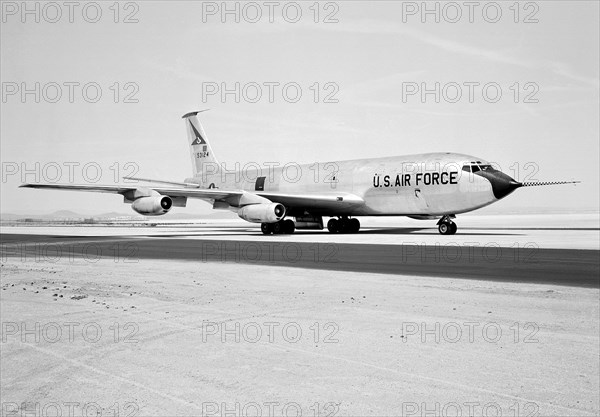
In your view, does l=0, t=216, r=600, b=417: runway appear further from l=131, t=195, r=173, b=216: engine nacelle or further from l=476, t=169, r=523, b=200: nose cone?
l=131, t=195, r=173, b=216: engine nacelle

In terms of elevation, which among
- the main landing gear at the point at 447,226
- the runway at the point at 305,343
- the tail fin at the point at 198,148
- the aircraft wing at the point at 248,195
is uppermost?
the tail fin at the point at 198,148

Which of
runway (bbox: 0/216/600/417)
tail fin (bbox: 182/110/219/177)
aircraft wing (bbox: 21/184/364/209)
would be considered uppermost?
tail fin (bbox: 182/110/219/177)

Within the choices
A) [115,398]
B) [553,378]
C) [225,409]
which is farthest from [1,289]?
[553,378]

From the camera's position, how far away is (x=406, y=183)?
32.6 metres

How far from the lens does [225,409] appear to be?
5156mm

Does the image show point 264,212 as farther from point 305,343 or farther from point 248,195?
point 305,343

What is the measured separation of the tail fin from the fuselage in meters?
10.9

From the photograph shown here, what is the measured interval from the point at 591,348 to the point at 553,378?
1.35m

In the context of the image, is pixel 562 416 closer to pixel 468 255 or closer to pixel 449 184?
pixel 468 255

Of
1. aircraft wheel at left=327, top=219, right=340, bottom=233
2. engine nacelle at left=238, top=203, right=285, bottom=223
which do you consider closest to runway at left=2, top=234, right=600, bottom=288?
engine nacelle at left=238, top=203, right=285, bottom=223

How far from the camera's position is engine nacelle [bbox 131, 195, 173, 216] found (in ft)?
102

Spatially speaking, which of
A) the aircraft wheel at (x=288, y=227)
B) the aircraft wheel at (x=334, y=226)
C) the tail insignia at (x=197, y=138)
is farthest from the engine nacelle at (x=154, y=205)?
the tail insignia at (x=197, y=138)

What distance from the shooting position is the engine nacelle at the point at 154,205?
3103 centimetres

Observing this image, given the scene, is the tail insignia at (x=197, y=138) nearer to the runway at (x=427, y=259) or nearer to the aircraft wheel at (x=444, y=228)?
the aircraft wheel at (x=444, y=228)
